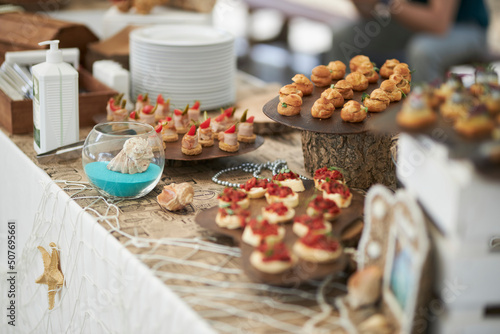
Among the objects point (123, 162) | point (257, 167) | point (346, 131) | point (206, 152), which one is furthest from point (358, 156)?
point (123, 162)

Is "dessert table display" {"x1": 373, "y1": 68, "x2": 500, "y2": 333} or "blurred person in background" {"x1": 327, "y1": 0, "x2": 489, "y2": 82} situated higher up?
"dessert table display" {"x1": 373, "y1": 68, "x2": 500, "y2": 333}

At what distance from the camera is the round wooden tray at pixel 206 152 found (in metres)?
1.76

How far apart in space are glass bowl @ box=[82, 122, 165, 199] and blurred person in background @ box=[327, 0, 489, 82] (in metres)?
1.88

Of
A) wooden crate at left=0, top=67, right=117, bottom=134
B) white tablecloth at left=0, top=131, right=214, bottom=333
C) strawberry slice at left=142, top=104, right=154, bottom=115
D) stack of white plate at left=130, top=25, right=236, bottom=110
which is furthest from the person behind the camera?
stack of white plate at left=130, top=25, right=236, bottom=110

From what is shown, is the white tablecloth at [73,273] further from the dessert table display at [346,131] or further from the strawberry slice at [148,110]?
the dessert table display at [346,131]

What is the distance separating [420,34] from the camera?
3.34m

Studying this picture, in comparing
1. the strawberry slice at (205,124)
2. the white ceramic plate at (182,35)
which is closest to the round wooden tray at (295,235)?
the strawberry slice at (205,124)

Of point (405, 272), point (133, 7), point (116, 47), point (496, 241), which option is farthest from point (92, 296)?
point (133, 7)

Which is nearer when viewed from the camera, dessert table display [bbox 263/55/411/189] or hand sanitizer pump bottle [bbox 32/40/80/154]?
dessert table display [bbox 263/55/411/189]

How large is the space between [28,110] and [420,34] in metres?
2.14

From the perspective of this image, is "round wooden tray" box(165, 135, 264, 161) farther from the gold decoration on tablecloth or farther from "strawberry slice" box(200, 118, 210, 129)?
the gold decoration on tablecloth

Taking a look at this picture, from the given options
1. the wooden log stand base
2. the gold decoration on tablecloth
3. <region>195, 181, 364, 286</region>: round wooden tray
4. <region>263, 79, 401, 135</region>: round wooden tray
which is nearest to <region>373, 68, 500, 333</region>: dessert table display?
<region>195, 181, 364, 286</region>: round wooden tray

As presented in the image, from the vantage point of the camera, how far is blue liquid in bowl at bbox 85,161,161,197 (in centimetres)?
159

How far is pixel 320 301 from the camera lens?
1191 mm
